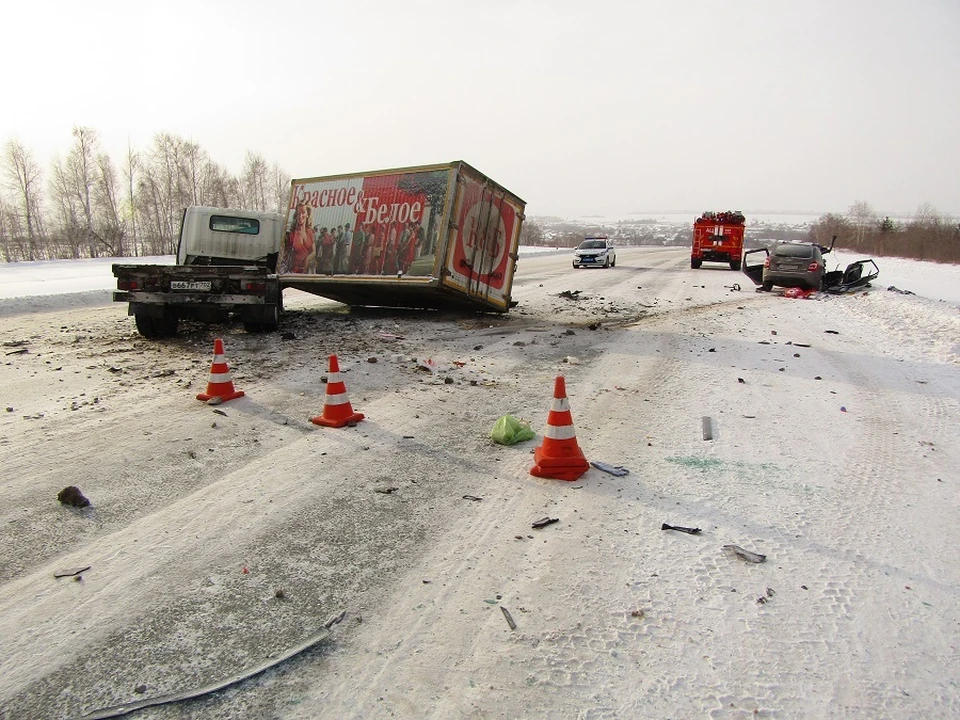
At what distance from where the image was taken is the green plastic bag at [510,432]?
511 cm

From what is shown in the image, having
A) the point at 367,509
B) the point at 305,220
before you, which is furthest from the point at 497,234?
the point at 367,509

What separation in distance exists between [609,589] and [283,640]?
1532 mm

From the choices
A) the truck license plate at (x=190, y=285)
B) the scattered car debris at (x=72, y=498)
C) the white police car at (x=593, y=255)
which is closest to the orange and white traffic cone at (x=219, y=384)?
the scattered car debris at (x=72, y=498)

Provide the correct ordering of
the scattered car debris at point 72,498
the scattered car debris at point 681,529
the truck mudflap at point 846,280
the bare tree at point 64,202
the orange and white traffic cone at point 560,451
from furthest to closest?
the bare tree at point 64,202 < the truck mudflap at point 846,280 < the orange and white traffic cone at point 560,451 < the scattered car debris at point 72,498 < the scattered car debris at point 681,529

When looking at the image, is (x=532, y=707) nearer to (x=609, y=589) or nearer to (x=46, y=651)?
(x=609, y=589)

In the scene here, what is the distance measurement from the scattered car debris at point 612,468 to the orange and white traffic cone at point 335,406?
7.29ft

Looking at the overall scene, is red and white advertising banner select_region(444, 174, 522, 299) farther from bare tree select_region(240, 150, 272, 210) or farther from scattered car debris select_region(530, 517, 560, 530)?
bare tree select_region(240, 150, 272, 210)

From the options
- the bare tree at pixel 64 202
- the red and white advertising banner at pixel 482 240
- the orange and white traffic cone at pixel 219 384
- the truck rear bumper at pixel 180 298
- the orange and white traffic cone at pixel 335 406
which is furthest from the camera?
the bare tree at pixel 64 202

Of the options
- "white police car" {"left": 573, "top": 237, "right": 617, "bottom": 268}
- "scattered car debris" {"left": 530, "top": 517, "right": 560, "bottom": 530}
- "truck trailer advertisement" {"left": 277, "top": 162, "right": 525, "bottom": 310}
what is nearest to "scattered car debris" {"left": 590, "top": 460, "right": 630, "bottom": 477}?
"scattered car debris" {"left": 530, "top": 517, "right": 560, "bottom": 530}

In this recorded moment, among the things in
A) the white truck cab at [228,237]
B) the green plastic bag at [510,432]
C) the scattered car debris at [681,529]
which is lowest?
the scattered car debris at [681,529]

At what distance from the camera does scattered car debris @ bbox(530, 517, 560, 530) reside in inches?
145

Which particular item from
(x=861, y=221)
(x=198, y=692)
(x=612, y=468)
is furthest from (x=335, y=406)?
(x=861, y=221)

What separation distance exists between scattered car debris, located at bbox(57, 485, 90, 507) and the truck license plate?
19.1 feet

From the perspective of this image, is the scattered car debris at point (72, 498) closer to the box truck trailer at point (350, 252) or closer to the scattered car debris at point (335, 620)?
the scattered car debris at point (335, 620)
